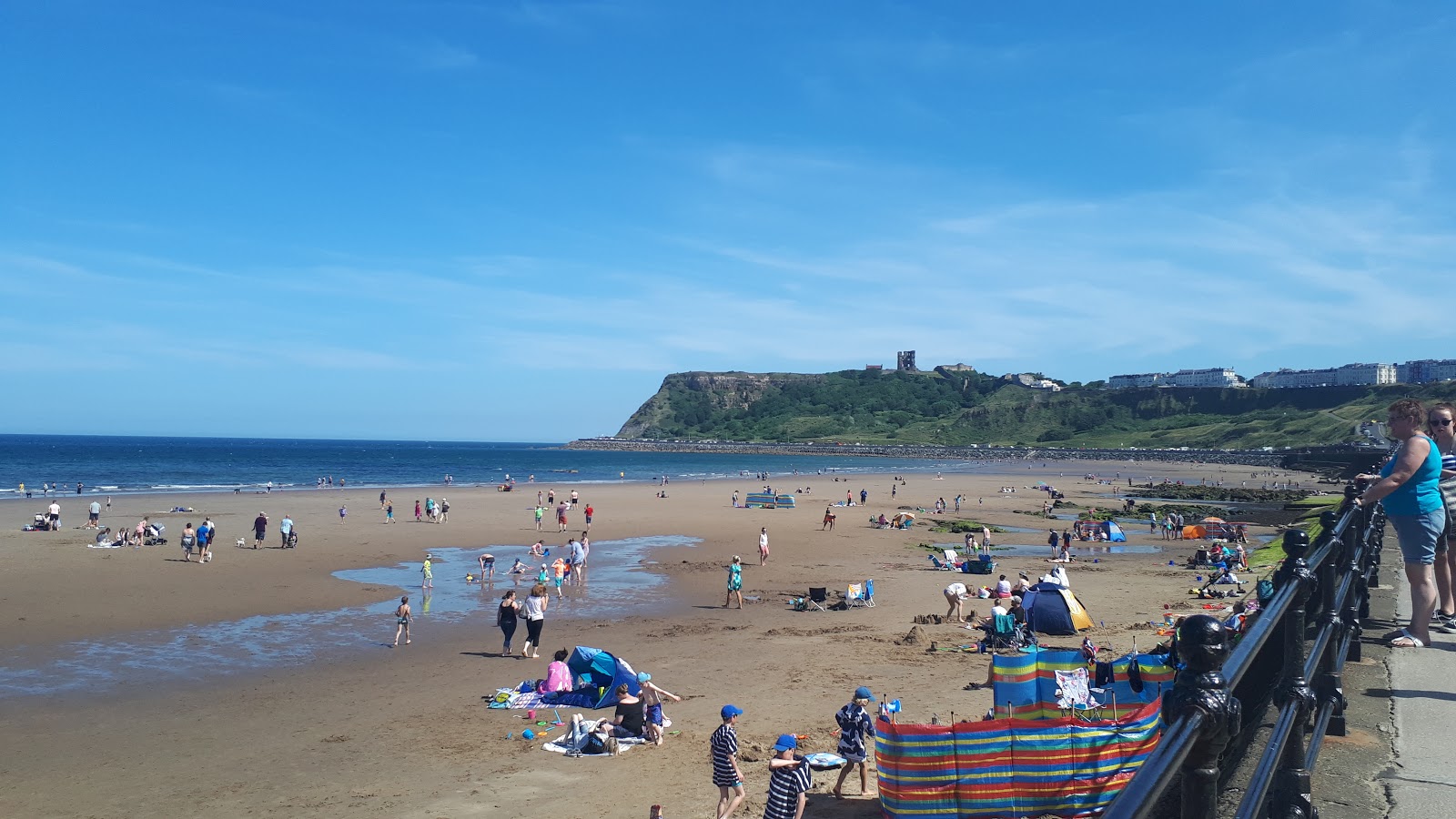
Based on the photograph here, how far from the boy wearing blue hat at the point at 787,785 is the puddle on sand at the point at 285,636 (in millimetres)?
11516

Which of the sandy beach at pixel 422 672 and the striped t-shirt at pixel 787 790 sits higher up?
the striped t-shirt at pixel 787 790

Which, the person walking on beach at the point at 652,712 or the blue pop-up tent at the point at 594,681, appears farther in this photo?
the blue pop-up tent at the point at 594,681

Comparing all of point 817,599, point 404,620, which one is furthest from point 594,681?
point 817,599

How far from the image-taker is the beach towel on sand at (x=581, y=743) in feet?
39.3

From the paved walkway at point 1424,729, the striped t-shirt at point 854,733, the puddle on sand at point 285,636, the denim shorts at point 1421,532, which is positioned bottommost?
the puddle on sand at point 285,636

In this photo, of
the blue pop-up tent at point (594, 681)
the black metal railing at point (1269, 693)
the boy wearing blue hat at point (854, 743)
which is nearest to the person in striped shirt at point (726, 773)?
the boy wearing blue hat at point (854, 743)

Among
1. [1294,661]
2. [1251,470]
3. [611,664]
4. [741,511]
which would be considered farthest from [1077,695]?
[1251,470]

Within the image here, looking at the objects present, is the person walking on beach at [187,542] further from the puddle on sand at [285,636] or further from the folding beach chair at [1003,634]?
the folding beach chair at [1003,634]

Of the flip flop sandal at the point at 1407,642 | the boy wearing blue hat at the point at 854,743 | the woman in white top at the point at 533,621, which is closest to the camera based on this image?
the flip flop sandal at the point at 1407,642

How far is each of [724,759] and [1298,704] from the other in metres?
7.37

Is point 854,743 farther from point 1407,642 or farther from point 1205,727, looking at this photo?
point 1205,727

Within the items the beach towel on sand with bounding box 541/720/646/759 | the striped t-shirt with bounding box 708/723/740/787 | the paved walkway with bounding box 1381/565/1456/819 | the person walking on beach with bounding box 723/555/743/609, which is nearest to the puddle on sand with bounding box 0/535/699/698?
the person walking on beach with bounding box 723/555/743/609

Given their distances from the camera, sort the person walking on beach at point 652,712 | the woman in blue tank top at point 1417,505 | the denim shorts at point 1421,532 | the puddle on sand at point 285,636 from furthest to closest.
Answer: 1. the puddle on sand at point 285,636
2. the person walking on beach at point 652,712
3. the denim shorts at point 1421,532
4. the woman in blue tank top at point 1417,505

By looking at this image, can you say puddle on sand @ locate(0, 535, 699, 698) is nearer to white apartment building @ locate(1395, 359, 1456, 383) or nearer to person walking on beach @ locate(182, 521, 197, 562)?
person walking on beach @ locate(182, 521, 197, 562)
